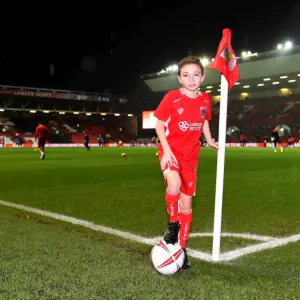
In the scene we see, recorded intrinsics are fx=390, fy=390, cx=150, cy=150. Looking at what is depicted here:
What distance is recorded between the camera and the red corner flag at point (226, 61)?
370 cm

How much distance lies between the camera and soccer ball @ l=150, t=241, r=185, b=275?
331cm

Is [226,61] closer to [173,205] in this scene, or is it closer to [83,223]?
[173,205]

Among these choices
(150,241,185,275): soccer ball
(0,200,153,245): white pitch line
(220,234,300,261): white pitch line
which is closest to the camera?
(150,241,185,275): soccer ball

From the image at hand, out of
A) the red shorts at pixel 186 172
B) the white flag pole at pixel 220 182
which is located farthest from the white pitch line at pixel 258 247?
the red shorts at pixel 186 172

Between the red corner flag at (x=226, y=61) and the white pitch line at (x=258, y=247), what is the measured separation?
1719mm

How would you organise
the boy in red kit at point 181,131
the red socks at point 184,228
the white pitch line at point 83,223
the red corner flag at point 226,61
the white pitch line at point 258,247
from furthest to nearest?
1. the white pitch line at point 83,223
2. the white pitch line at point 258,247
3. the red socks at point 184,228
4. the red corner flag at point 226,61
5. the boy in red kit at point 181,131

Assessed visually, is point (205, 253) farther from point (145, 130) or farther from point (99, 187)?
point (145, 130)

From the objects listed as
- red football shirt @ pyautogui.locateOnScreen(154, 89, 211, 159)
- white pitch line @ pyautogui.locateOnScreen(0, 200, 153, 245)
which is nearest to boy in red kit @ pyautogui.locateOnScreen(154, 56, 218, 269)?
red football shirt @ pyautogui.locateOnScreen(154, 89, 211, 159)

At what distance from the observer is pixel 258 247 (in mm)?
4289

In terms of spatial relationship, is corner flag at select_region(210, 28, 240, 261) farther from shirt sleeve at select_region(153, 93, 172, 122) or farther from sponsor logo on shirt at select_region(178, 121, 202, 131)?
shirt sleeve at select_region(153, 93, 172, 122)

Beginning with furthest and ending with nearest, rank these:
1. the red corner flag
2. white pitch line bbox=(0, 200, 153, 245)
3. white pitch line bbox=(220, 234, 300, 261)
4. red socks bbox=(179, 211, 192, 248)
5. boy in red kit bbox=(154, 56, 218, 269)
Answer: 1. white pitch line bbox=(0, 200, 153, 245)
2. white pitch line bbox=(220, 234, 300, 261)
3. red socks bbox=(179, 211, 192, 248)
4. the red corner flag
5. boy in red kit bbox=(154, 56, 218, 269)

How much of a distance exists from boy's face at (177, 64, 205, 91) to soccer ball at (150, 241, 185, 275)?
146 centimetres

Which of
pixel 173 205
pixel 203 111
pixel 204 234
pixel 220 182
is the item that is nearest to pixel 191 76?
pixel 203 111

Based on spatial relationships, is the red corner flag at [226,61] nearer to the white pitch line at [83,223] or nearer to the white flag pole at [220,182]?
the white flag pole at [220,182]
